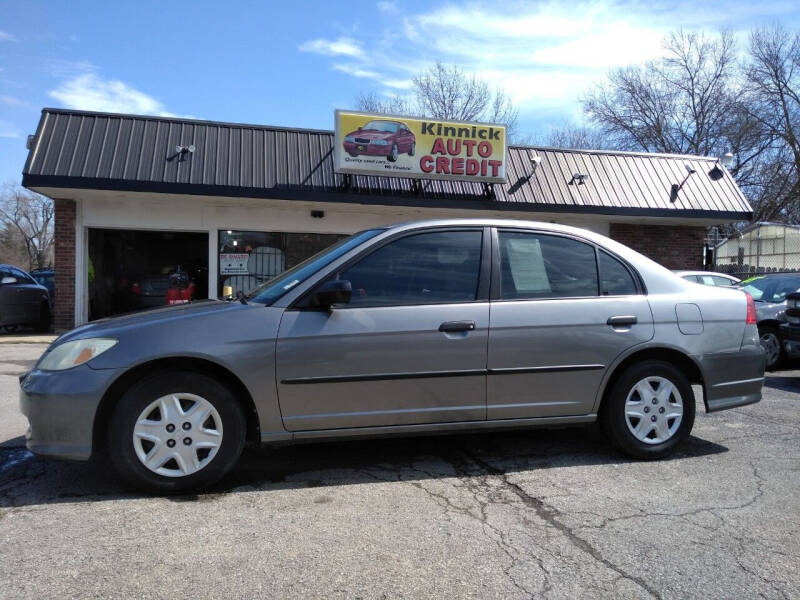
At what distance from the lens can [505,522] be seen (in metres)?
3.44

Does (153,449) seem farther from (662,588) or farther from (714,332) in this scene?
(714,332)

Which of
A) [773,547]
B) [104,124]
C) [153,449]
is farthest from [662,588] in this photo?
[104,124]

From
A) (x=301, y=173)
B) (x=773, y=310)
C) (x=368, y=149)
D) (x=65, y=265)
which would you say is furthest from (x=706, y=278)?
(x=65, y=265)

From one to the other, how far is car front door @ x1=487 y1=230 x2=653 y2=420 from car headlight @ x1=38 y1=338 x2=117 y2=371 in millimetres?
2438

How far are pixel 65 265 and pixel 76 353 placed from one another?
10083 mm

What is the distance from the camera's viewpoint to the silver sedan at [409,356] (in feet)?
12.3

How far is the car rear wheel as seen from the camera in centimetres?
916

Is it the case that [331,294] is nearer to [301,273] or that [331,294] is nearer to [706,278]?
[301,273]

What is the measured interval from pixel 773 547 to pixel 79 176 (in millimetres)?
11720

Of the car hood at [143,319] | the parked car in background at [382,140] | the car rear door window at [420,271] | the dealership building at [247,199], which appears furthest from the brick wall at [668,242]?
the car hood at [143,319]

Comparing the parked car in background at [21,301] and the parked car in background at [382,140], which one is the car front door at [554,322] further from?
the parked car in background at [21,301]

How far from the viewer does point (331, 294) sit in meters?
3.89

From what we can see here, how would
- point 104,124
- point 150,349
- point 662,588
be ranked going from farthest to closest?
point 104,124 → point 150,349 → point 662,588

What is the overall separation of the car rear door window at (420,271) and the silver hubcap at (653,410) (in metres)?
1.42
